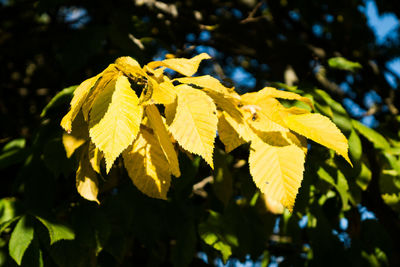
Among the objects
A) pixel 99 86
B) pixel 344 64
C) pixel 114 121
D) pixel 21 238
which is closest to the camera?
pixel 114 121

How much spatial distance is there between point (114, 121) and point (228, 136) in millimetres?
293

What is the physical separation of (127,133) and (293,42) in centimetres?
200

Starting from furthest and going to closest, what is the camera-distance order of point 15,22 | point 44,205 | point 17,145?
point 15,22
point 17,145
point 44,205

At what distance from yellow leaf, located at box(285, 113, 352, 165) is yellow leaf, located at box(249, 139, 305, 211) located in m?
0.05

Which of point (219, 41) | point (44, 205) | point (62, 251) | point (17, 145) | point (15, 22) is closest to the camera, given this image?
point (62, 251)

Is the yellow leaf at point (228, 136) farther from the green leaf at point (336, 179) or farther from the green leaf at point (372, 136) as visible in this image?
the green leaf at point (372, 136)

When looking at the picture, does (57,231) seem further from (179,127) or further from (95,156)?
(179,127)

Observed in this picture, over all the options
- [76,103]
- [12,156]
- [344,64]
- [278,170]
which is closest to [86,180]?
[76,103]

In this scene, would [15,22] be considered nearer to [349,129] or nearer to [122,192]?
[122,192]

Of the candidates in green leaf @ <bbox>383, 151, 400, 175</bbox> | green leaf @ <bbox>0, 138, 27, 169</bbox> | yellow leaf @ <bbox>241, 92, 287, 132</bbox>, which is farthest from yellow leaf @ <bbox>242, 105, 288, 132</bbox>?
green leaf @ <bbox>0, 138, 27, 169</bbox>

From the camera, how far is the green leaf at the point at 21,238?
3.38 feet

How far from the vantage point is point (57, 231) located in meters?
1.07

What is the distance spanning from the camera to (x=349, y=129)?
117 cm

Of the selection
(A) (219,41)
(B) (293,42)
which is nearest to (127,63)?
(A) (219,41)
